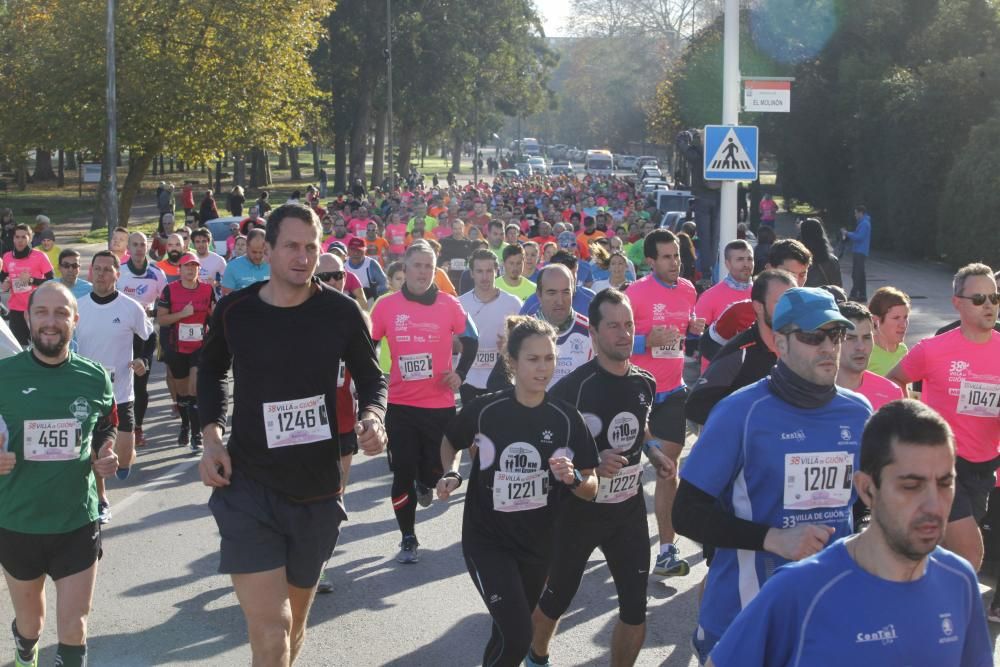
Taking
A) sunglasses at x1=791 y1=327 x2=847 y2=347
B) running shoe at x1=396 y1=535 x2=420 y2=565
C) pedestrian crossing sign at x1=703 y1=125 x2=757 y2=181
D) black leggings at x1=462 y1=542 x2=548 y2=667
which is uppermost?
pedestrian crossing sign at x1=703 y1=125 x2=757 y2=181

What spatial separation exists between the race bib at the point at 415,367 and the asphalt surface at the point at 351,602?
116 centimetres

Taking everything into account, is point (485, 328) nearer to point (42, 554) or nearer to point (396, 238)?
point (42, 554)

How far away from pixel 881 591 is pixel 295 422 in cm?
259

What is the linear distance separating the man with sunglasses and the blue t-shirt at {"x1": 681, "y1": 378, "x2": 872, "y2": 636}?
2.84 meters

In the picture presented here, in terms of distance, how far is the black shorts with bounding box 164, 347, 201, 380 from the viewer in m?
11.9

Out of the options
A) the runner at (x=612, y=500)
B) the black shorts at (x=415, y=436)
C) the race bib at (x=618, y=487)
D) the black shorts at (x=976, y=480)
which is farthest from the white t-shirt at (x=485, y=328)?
the black shorts at (x=976, y=480)

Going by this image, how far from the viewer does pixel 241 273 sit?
1186cm

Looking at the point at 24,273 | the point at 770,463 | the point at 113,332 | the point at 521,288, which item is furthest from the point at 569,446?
the point at 24,273

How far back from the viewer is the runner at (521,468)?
17.3 ft

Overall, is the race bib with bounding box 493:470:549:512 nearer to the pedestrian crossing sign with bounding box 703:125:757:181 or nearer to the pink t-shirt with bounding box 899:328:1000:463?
the pink t-shirt with bounding box 899:328:1000:463

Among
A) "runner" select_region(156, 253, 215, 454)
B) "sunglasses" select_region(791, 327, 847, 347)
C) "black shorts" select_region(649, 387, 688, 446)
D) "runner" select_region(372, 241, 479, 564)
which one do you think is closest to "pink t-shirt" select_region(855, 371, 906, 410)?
"sunglasses" select_region(791, 327, 847, 347)

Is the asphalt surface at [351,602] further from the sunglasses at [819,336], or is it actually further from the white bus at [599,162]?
the white bus at [599,162]

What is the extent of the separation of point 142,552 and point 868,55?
117ft

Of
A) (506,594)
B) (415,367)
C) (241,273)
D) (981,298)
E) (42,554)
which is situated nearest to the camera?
(506,594)
